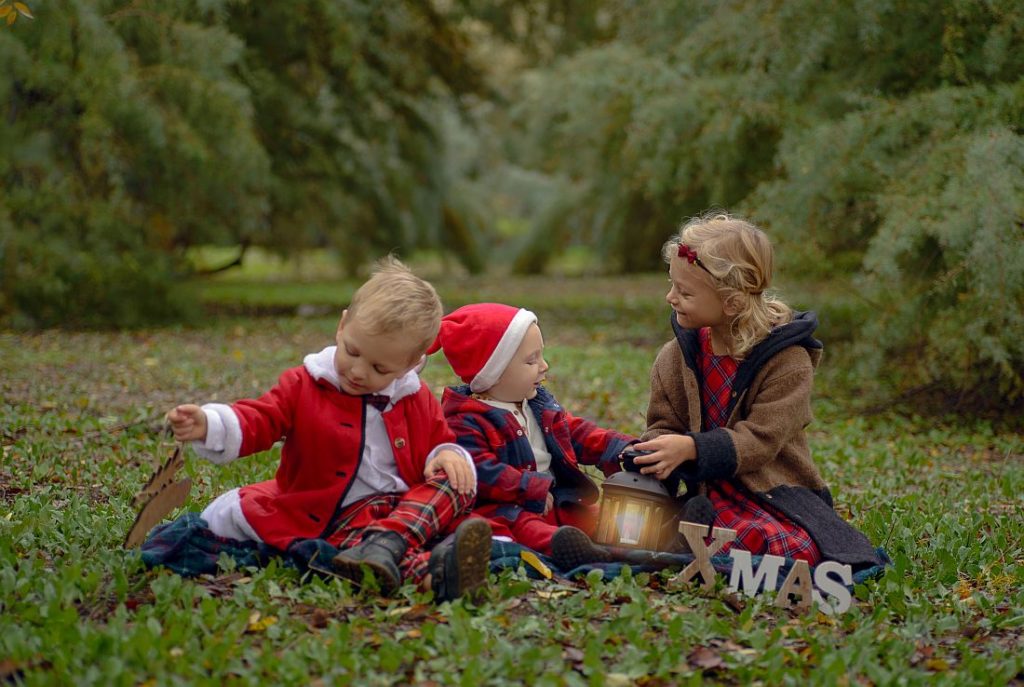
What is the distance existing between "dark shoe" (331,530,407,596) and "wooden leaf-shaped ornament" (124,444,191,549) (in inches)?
22.4

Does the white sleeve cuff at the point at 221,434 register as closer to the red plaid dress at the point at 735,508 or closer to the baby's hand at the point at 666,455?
the baby's hand at the point at 666,455

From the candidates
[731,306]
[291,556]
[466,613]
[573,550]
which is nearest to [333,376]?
[291,556]

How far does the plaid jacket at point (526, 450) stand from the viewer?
3746 mm

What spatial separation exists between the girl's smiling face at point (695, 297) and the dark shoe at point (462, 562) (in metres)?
1.10

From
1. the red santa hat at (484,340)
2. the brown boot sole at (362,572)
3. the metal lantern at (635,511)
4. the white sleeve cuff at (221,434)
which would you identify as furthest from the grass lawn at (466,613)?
the red santa hat at (484,340)

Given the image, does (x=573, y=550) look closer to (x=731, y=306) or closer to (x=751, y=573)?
(x=751, y=573)

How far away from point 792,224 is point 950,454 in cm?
219

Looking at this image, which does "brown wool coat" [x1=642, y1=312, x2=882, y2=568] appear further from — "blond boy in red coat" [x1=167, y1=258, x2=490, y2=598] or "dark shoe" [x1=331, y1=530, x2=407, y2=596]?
"dark shoe" [x1=331, y1=530, x2=407, y2=596]

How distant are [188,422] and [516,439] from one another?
3.80 ft

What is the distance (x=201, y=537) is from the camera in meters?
3.49

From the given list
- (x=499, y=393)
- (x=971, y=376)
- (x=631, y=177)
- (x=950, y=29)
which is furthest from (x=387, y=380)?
(x=631, y=177)

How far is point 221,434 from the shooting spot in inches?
126

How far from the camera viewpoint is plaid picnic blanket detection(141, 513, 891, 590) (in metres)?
3.39

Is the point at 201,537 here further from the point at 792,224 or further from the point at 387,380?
the point at 792,224
